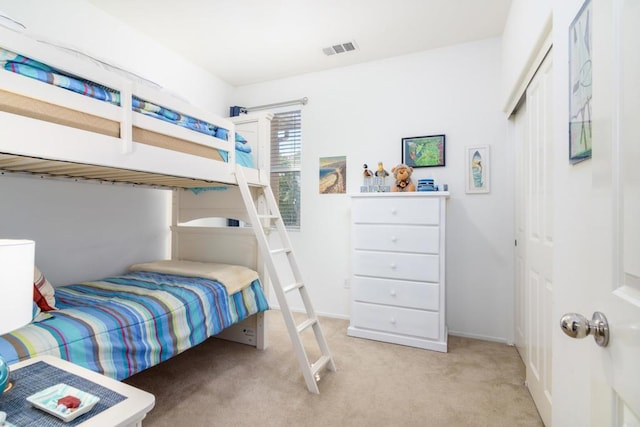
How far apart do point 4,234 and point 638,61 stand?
2811 millimetres

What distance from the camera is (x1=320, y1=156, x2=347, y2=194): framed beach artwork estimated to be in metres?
Result: 3.32

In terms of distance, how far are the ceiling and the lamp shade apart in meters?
2.18

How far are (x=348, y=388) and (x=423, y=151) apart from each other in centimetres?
206

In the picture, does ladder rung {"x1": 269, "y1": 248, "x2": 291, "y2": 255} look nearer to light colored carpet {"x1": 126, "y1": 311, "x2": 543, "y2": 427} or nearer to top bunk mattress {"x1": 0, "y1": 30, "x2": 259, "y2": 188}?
top bunk mattress {"x1": 0, "y1": 30, "x2": 259, "y2": 188}

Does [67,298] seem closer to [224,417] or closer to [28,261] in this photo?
[224,417]

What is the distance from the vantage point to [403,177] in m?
2.86

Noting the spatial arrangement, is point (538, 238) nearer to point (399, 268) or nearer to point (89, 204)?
point (399, 268)

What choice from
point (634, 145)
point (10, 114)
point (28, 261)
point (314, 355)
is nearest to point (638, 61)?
point (634, 145)

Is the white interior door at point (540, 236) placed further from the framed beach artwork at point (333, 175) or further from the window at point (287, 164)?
the window at point (287, 164)

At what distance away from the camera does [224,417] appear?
1694 millimetres

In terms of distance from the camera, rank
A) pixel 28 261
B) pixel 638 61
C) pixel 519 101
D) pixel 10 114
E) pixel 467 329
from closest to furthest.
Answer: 1. pixel 638 61
2. pixel 28 261
3. pixel 10 114
4. pixel 519 101
5. pixel 467 329

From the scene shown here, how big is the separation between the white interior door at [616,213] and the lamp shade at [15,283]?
123 cm

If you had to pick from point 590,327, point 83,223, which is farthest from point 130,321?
point 590,327

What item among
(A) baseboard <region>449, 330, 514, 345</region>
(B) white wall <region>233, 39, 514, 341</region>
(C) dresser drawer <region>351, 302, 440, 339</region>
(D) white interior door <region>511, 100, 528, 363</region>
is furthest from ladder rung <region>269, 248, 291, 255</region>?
(A) baseboard <region>449, 330, 514, 345</region>
